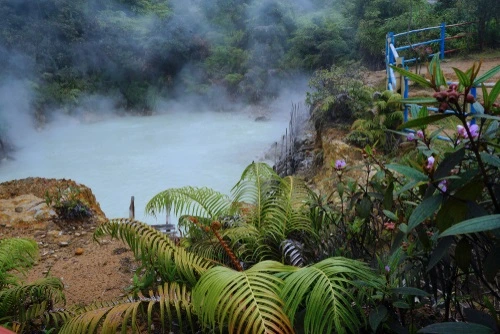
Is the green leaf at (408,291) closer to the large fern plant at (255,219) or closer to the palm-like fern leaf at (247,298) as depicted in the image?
the palm-like fern leaf at (247,298)

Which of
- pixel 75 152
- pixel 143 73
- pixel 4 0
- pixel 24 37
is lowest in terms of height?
pixel 75 152

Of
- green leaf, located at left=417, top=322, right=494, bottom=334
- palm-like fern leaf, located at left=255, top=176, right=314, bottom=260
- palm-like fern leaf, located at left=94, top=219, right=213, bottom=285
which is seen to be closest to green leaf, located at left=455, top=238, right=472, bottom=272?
green leaf, located at left=417, top=322, right=494, bottom=334

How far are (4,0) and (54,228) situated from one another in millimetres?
15152

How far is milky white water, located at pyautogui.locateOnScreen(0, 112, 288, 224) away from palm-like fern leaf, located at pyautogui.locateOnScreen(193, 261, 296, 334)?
5.72 meters

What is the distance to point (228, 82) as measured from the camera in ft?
53.6

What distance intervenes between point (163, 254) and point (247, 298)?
33.7 inches

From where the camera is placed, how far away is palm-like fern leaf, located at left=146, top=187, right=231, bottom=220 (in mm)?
3109

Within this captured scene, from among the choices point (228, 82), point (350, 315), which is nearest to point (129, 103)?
point (228, 82)

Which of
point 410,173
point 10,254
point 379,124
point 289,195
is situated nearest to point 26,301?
point 10,254

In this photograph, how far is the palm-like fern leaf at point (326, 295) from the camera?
159 centimetres

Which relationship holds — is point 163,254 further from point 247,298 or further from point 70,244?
point 70,244

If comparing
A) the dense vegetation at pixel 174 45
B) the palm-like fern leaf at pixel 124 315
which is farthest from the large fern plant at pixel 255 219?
the dense vegetation at pixel 174 45

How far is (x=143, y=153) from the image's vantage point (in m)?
11.3

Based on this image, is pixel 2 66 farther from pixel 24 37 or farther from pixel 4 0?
pixel 4 0
